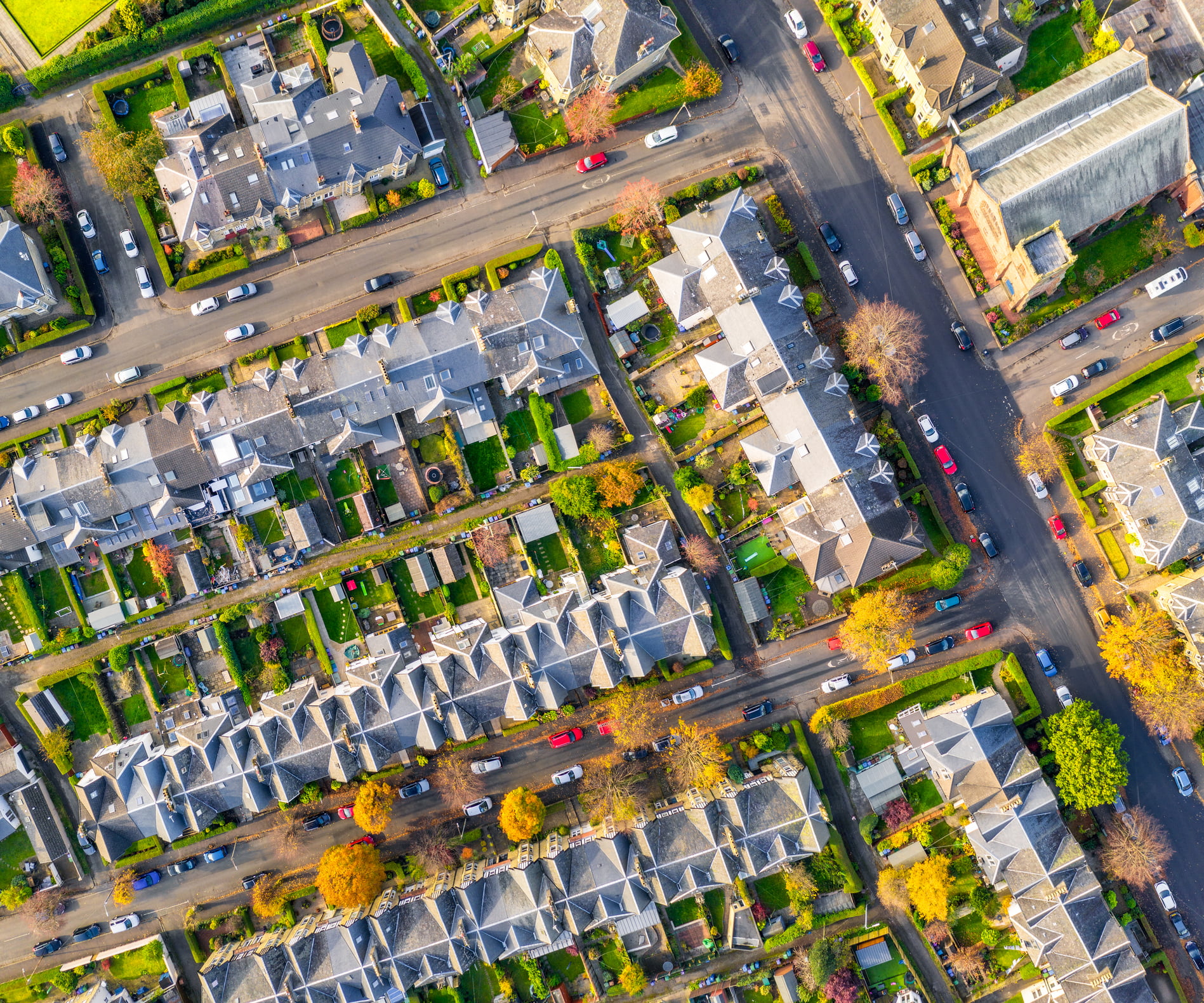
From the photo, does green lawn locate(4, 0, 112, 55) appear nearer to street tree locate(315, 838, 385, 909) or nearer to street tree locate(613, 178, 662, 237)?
street tree locate(613, 178, 662, 237)

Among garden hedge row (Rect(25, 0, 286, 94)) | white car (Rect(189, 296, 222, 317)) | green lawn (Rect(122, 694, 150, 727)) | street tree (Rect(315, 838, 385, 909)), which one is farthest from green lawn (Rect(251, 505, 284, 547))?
garden hedge row (Rect(25, 0, 286, 94))

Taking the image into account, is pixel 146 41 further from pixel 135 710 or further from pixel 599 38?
pixel 135 710

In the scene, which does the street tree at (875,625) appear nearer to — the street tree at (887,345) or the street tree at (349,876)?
the street tree at (887,345)

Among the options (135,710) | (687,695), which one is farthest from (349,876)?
(687,695)

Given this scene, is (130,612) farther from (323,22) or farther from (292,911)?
(323,22)

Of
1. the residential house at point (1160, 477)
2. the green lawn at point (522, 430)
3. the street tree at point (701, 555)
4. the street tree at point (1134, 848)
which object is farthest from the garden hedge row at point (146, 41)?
the street tree at point (1134, 848)

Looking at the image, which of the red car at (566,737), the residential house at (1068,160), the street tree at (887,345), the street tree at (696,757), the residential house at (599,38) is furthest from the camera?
the red car at (566,737)
